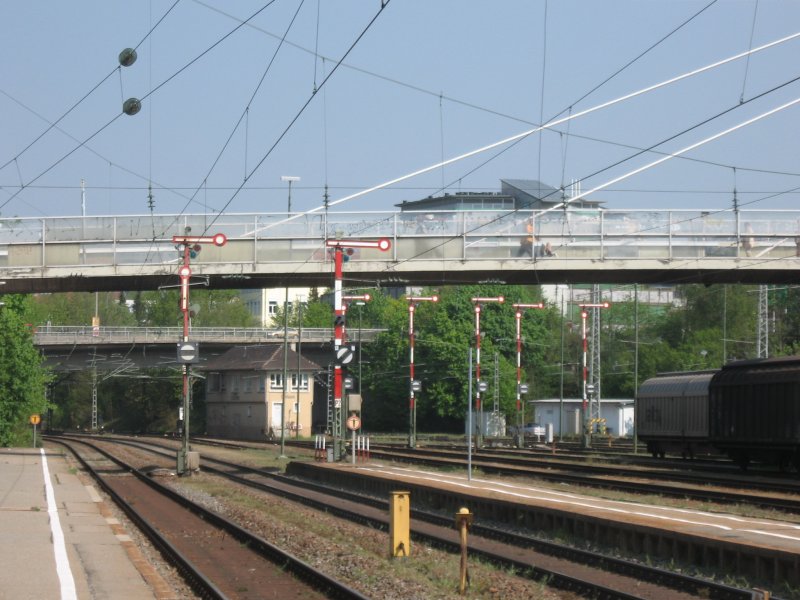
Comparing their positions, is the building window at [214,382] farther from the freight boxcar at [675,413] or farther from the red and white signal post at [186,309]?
the red and white signal post at [186,309]

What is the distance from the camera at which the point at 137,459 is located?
53.6 meters

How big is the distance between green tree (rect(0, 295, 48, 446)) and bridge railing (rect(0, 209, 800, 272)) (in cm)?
3129

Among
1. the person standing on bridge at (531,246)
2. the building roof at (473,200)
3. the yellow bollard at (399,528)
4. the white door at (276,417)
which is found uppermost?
the building roof at (473,200)

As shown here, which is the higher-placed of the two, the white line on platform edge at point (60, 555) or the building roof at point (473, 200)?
the building roof at point (473, 200)

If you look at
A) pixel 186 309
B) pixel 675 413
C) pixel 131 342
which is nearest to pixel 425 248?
pixel 186 309

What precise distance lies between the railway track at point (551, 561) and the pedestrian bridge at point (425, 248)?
1286 cm

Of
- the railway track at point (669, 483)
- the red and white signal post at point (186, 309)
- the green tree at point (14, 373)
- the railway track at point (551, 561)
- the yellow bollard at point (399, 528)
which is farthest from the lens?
the green tree at point (14, 373)

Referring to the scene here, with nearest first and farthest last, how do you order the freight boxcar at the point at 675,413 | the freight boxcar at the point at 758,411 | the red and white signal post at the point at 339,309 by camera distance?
the freight boxcar at the point at 758,411 → the red and white signal post at the point at 339,309 → the freight boxcar at the point at 675,413

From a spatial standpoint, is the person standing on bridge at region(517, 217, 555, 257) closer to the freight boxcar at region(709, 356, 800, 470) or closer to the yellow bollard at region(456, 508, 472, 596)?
the freight boxcar at region(709, 356, 800, 470)

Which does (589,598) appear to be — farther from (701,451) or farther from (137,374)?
(137,374)

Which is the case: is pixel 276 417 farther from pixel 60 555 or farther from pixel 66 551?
pixel 60 555

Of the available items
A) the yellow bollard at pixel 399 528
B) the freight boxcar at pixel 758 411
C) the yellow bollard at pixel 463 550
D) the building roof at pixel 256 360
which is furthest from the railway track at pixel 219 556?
the building roof at pixel 256 360

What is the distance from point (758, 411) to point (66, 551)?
82.1 ft

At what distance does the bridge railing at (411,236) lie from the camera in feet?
128
